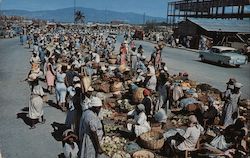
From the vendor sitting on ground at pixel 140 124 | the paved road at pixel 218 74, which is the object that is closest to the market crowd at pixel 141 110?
the vendor sitting on ground at pixel 140 124

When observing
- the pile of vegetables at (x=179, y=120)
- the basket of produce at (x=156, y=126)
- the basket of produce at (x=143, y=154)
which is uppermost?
the basket of produce at (x=156, y=126)

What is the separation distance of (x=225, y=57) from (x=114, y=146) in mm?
16588

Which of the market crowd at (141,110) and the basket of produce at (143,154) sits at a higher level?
the market crowd at (141,110)

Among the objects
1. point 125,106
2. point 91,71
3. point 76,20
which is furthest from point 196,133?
point 76,20

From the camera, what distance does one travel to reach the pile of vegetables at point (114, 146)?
7426 millimetres

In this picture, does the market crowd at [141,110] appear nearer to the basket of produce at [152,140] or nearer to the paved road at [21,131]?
the basket of produce at [152,140]

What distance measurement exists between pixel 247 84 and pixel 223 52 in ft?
24.7

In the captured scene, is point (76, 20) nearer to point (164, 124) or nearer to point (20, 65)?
point (20, 65)

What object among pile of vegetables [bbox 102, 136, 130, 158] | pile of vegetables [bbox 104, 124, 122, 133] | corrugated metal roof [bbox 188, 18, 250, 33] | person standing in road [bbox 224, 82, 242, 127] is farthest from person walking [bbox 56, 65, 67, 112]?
Answer: corrugated metal roof [bbox 188, 18, 250, 33]

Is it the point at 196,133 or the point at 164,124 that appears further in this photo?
the point at 164,124

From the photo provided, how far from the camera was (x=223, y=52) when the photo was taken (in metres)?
23.5

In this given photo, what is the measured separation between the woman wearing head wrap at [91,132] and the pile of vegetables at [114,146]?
134 cm

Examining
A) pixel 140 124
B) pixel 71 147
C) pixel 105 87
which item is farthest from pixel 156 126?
pixel 105 87

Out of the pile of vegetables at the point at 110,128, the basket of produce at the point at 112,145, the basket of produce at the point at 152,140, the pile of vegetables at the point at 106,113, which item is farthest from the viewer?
the pile of vegetables at the point at 106,113
